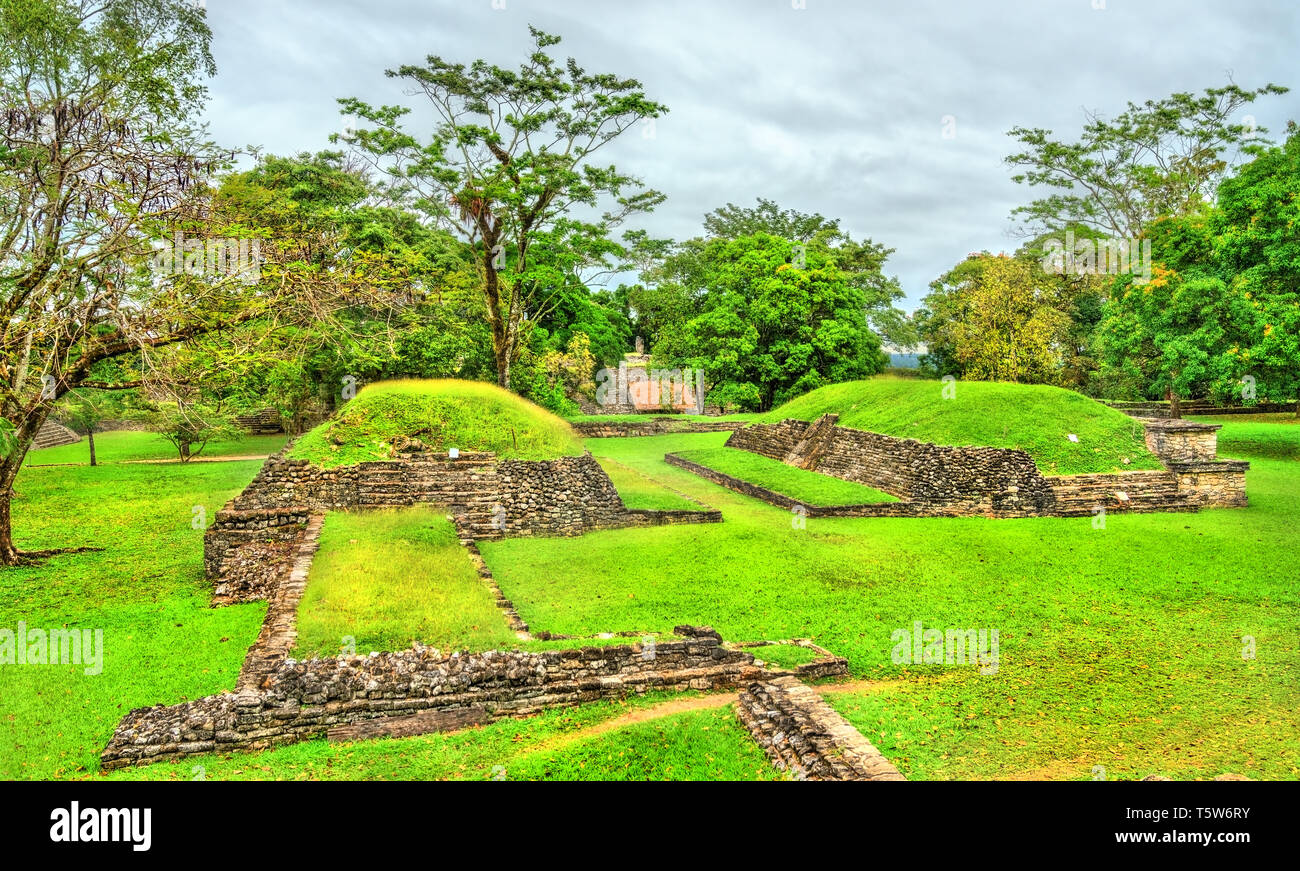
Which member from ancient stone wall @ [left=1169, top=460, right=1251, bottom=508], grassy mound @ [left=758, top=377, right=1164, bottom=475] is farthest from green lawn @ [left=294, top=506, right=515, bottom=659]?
ancient stone wall @ [left=1169, top=460, right=1251, bottom=508]

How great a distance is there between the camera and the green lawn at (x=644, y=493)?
14.7m

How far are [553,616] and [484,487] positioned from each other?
202 inches

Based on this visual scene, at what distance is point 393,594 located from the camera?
8438mm

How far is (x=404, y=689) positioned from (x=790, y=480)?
43.1 feet

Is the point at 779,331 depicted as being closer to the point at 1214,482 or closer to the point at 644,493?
the point at 644,493

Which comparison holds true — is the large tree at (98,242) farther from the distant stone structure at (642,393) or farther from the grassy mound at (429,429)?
the distant stone structure at (642,393)

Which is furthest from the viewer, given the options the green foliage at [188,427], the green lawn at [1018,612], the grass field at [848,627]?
the green foliage at [188,427]

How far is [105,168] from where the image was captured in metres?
9.52

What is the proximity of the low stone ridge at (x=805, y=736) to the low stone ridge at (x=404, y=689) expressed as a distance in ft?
2.34

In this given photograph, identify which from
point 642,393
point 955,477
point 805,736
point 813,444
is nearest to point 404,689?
point 805,736

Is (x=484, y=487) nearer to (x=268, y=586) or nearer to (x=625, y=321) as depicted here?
(x=268, y=586)

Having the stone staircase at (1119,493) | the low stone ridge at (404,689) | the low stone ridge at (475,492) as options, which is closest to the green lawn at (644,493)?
the low stone ridge at (475,492)

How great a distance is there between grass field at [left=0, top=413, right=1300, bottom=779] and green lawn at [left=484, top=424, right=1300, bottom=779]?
0.04 metres

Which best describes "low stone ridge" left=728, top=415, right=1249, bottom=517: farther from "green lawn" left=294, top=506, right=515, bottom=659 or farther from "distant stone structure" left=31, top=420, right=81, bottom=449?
"distant stone structure" left=31, top=420, right=81, bottom=449
